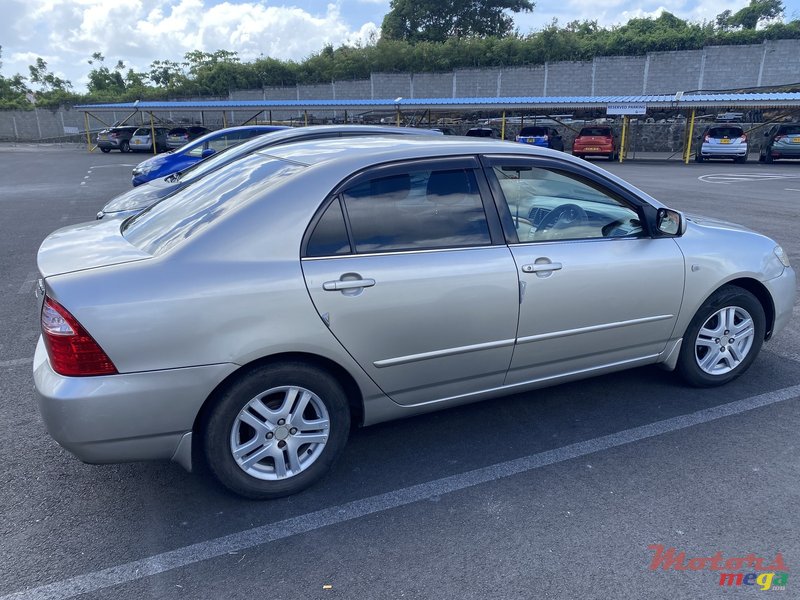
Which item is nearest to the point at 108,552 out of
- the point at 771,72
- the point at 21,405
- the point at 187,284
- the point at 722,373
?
the point at 187,284

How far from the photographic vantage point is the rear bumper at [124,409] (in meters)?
2.54

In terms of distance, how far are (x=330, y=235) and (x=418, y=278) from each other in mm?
473

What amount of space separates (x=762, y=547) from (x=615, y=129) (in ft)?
122

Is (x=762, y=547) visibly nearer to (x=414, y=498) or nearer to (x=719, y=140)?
(x=414, y=498)

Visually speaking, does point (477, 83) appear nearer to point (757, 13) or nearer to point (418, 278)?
point (757, 13)

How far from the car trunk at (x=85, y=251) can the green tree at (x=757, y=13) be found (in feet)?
215

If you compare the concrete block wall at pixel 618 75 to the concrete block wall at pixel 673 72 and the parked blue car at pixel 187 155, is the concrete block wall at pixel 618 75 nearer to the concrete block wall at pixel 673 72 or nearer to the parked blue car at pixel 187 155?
the concrete block wall at pixel 673 72

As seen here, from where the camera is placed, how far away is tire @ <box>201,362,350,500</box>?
278cm

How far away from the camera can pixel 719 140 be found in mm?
25188

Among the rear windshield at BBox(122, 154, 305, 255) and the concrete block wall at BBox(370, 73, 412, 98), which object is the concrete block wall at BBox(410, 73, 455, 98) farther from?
the rear windshield at BBox(122, 154, 305, 255)

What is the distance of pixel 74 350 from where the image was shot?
253 cm

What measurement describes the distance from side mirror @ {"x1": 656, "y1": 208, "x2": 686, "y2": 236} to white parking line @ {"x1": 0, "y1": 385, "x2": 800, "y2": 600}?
1.13m

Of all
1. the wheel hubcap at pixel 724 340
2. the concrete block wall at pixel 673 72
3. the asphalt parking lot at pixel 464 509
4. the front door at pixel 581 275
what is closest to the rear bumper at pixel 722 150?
the concrete block wall at pixel 673 72

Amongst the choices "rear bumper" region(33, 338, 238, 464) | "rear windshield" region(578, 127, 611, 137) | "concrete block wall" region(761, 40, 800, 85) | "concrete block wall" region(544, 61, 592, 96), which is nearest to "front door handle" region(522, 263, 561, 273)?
"rear bumper" region(33, 338, 238, 464)
